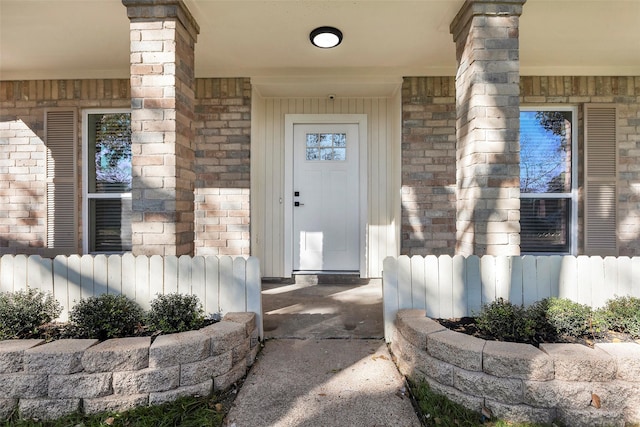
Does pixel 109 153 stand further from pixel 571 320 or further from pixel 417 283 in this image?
pixel 571 320

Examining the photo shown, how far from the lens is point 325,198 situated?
4391mm

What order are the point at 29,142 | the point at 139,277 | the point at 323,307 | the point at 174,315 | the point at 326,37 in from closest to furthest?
the point at 174,315 < the point at 139,277 < the point at 326,37 < the point at 323,307 < the point at 29,142

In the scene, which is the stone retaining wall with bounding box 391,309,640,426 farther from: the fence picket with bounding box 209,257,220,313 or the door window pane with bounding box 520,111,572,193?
the door window pane with bounding box 520,111,572,193

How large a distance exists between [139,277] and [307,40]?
97.5 inches

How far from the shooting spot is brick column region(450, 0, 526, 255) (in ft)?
8.06

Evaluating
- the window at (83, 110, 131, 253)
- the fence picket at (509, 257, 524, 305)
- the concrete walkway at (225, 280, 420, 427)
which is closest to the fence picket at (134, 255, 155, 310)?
the concrete walkway at (225, 280, 420, 427)

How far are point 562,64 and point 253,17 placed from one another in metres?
3.34

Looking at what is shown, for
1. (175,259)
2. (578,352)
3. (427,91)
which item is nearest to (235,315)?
(175,259)

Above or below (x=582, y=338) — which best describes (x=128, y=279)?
above

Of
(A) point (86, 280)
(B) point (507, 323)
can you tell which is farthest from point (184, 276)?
(B) point (507, 323)

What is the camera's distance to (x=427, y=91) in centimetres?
388

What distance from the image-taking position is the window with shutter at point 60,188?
160 inches

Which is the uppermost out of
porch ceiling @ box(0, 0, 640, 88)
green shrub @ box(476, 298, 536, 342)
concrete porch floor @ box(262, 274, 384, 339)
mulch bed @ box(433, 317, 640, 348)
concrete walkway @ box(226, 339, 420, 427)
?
porch ceiling @ box(0, 0, 640, 88)

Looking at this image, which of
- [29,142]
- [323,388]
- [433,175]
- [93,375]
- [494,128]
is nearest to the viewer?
[93,375]
